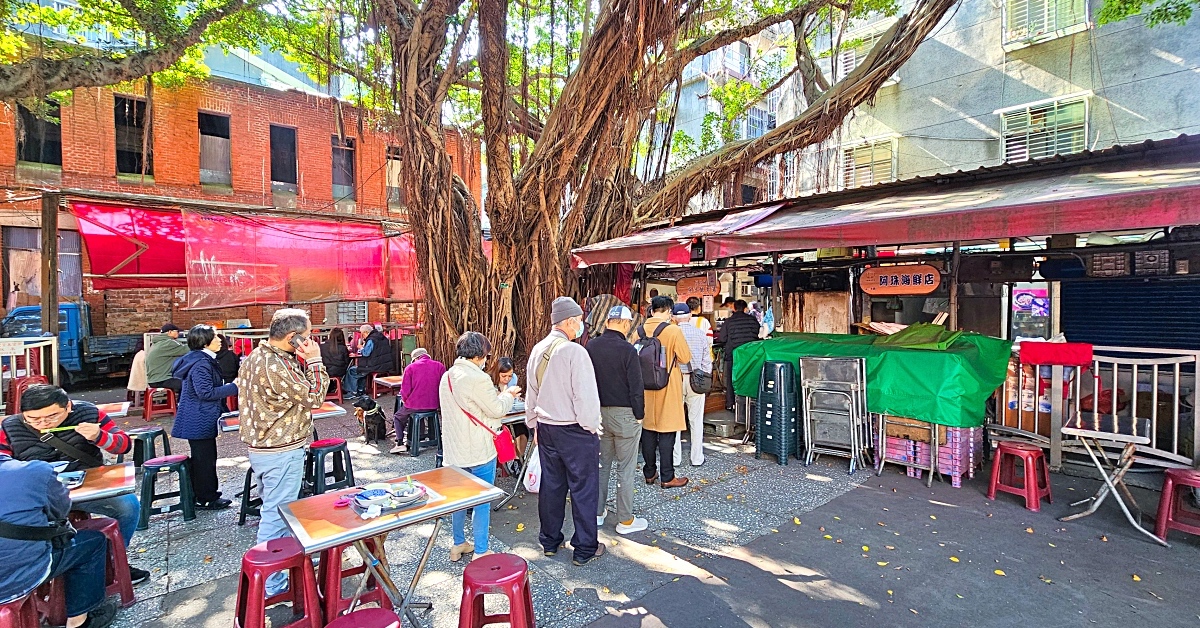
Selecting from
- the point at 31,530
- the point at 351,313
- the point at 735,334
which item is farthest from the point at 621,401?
the point at 351,313

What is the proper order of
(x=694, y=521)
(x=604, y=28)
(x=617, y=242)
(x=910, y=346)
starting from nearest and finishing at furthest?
1. (x=694, y=521)
2. (x=604, y=28)
3. (x=910, y=346)
4. (x=617, y=242)

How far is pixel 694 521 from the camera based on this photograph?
450 cm

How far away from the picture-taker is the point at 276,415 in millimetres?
3535

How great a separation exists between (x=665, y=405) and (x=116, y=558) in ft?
12.8

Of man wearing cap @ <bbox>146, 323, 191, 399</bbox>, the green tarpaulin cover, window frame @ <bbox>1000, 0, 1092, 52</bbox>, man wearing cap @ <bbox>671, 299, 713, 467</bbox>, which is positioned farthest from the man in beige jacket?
window frame @ <bbox>1000, 0, 1092, 52</bbox>

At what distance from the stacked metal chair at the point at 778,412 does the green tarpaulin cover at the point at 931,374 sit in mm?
317

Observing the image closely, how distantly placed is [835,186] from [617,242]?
1125cm

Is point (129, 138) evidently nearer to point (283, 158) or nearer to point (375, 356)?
point (283, 158)

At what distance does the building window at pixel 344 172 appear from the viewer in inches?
626

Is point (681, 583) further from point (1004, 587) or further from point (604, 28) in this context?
point (604, 28)

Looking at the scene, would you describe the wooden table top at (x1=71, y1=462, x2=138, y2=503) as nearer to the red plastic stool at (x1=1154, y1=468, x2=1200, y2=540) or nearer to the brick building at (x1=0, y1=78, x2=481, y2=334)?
the red plastic stool at (x1=1154, y1=468, x2=1200, y2=540)

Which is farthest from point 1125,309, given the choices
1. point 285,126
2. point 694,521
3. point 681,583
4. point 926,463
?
point 285,126

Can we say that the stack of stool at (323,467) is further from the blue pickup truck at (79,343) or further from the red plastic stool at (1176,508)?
the blue pickup truck at (79,343)

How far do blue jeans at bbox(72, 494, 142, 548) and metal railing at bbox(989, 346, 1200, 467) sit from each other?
731 cm
